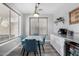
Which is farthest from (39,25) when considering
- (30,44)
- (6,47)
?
(30,44)

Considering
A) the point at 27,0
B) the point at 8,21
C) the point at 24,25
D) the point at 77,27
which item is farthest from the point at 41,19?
the point at 27,0

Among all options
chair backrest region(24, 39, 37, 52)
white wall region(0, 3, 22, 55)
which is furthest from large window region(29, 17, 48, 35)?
chair backrest region(24, 39, 37, 52)

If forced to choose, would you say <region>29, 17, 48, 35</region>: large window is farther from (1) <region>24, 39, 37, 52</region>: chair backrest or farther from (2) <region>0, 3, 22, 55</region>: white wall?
(1) <region>24, 39, 37, 52</region>: chair backrest

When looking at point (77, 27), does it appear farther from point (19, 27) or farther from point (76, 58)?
point (19, 27)

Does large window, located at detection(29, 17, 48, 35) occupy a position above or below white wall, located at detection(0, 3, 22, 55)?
above

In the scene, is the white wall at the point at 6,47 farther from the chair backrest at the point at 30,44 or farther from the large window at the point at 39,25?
the large window at the point at 39,25

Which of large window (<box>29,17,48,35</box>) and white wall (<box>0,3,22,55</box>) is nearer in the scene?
white wall (<box>0,3,22,55</box>)

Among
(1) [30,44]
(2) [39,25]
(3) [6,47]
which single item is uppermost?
(2) [39,25]

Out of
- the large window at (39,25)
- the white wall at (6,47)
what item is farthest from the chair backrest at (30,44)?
the large window at (39,25)

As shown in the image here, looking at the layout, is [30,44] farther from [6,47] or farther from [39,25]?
[39,25]

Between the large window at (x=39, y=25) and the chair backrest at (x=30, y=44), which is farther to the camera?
the large window at (x=39, y=25)

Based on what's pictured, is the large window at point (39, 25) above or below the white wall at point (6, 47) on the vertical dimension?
above

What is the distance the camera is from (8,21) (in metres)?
4.68

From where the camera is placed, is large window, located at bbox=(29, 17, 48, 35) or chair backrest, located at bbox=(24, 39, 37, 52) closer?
chair backrest, located at bbox=(24, 39, 37, 52)
